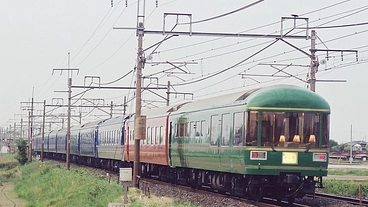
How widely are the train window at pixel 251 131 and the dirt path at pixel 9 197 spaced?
2013 centimetres

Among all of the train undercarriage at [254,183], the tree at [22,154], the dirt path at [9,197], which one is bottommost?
the dirt path at [9,197]

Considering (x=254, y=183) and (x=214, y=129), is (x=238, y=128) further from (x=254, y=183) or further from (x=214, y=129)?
(x=214, y=129)

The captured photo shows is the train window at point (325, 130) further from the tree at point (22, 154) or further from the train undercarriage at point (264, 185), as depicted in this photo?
the tree at point (22, 154)

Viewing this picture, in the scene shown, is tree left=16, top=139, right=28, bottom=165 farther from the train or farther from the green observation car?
the green observation car

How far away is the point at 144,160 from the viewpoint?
3148 cm

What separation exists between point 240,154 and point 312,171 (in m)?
1.89

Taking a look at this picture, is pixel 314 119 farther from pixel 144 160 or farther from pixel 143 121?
pixel 144 160

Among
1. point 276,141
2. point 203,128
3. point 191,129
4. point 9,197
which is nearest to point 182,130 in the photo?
point 191,129

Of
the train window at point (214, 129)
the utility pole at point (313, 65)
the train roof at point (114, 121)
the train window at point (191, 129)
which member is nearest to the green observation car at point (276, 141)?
the train window at point (214, 129)

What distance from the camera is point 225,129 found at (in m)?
20.2

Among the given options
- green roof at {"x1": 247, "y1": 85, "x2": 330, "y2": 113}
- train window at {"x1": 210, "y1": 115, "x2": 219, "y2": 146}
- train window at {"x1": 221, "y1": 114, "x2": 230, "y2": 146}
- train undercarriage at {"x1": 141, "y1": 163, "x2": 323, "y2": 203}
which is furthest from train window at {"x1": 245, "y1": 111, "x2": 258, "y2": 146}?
train window at {"x1": 210, "y1": 115, "x2": 219, "y2": 146}

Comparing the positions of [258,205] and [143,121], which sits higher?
[143,121]

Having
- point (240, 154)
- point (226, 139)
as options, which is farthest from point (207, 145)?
point (240, 154)

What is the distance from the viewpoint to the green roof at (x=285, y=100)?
18.6 metres
